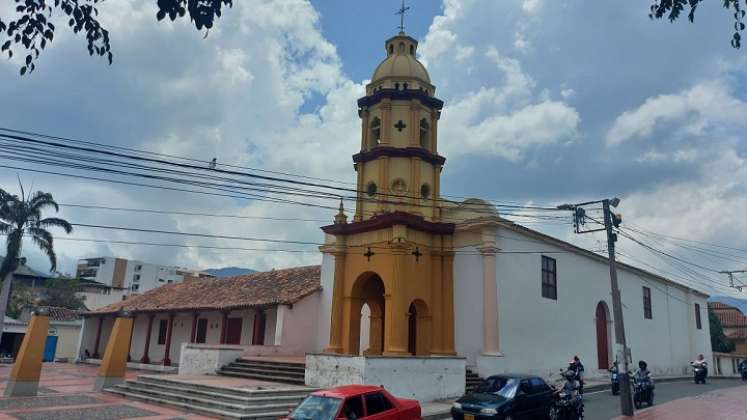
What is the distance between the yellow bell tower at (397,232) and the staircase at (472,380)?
120 cm

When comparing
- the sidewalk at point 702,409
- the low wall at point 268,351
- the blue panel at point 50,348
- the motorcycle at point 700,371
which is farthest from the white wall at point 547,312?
the blue panel at point 50,348

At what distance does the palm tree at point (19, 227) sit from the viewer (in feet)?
94.1

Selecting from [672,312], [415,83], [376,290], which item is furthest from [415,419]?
[672,312]

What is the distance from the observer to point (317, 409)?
9.17 m

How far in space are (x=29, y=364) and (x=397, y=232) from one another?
1237 cm

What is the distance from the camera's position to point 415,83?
74.4 feet

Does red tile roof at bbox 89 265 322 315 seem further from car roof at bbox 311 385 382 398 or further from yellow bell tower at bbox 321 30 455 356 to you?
car roof at bbox 311 385 382 398

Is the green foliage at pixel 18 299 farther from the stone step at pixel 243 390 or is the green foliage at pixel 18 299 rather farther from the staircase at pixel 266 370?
the stone step at pixel 243 390

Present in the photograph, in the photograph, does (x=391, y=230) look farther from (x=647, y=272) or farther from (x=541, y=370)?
(x=647, y=272)

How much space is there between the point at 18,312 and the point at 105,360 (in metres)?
35.1

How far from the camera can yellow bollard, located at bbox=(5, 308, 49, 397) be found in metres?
16.2

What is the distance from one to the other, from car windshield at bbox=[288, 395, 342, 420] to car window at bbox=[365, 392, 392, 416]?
61 centimetres

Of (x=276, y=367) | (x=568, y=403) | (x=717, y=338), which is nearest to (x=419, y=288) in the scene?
(x=276, y=367)

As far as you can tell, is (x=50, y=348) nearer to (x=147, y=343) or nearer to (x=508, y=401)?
(x=147, y=343)
